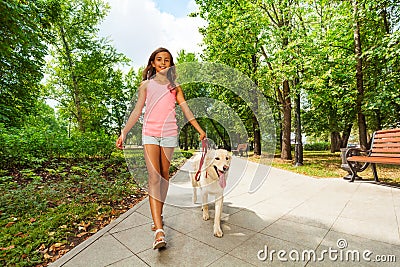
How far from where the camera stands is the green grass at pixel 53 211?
7.82 feet

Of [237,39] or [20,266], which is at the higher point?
[237,39]

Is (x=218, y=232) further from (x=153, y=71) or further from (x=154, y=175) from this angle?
(x=153, y=71)

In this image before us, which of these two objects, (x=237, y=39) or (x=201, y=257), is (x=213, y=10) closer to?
(x=237, y=39)

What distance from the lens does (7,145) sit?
227 inches

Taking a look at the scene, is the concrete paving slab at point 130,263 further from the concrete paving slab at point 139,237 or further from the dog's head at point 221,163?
the dog's head at point 221,163

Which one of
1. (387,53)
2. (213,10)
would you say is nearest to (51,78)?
(213,10)

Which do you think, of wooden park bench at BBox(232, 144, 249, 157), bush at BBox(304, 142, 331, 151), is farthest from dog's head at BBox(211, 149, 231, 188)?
bush at BBox(304, 142, 331, 151)

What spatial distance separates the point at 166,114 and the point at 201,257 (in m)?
1.59

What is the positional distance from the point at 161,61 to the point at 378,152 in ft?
19.7

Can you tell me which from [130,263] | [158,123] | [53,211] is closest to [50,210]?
[53,211]

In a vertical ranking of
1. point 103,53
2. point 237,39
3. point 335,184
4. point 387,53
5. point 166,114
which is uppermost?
point 103,53

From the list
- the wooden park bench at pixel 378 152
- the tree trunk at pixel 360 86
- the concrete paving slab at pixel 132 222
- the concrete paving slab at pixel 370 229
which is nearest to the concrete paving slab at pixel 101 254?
the concrete paving slab at pixel 132 222

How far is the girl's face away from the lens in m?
2.61

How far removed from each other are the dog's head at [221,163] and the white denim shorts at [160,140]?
1.86 ft
